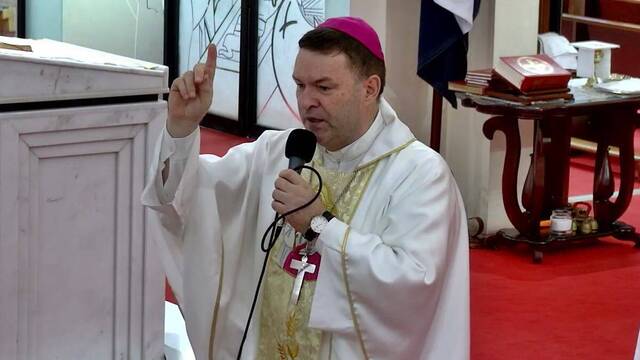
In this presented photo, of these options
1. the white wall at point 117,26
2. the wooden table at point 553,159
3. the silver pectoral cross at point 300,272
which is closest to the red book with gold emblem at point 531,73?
the wooden table at point 553,159

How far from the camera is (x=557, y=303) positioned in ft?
19.1

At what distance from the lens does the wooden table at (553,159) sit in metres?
6.35

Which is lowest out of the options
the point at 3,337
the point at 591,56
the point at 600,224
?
the point at 600,224

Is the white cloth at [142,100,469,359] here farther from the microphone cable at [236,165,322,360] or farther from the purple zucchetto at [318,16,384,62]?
Answer: the purple zucchetto at [318,16,384,62]

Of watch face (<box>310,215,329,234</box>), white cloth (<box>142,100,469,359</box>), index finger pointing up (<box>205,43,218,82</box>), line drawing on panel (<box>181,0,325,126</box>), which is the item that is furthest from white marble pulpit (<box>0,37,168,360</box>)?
line drawing on panel (<box>181,0,325,126</box>)

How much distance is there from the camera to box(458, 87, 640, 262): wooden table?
6.35 metres

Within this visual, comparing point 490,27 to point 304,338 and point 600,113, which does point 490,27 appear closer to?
point 600,113

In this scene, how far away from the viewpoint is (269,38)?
9.41m

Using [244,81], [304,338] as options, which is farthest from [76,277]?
[244,81]

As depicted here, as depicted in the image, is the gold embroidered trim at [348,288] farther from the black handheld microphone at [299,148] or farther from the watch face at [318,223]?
the black handheld microphone at [299,148]

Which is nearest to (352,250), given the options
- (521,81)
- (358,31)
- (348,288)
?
(348,288)

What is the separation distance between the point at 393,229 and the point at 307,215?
205mm

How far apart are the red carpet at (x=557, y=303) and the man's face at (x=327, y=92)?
8.24 ft

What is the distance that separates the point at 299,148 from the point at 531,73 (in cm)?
Result: 372
